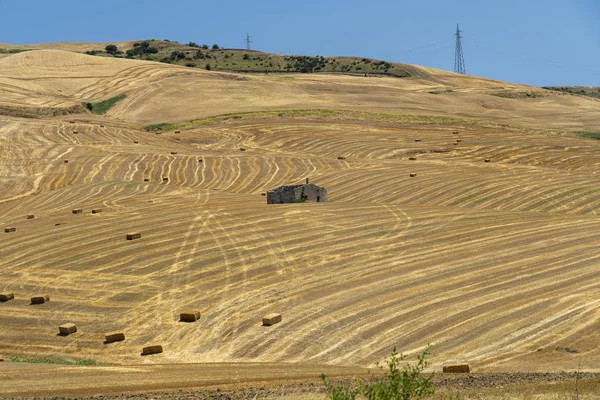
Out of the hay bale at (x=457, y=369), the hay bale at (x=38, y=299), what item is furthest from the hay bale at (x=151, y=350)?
the hay bale at (x=457, y=369)

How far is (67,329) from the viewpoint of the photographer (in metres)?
27.5

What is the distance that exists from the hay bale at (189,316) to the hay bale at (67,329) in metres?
3.79

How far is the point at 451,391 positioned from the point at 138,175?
163 ft

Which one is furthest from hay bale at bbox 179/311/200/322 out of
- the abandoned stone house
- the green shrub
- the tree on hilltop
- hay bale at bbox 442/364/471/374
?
the tree on hilltop

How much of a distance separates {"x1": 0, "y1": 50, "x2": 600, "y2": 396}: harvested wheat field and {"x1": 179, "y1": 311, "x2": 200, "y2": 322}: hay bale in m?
0.26

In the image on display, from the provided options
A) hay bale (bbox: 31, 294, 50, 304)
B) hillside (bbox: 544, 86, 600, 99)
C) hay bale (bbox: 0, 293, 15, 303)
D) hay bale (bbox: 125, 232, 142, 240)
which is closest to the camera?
hay bale (bbox: 31, 294, 50, 304)

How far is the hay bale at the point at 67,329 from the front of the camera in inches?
A: 1082

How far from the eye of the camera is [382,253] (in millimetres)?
35031

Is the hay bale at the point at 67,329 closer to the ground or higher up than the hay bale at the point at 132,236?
closer to the ground

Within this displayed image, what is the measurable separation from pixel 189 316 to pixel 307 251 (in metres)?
8.55

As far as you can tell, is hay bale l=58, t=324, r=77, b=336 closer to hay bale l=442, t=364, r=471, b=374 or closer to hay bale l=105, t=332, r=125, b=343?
hay bale l=105, t=332, r=125, b=343

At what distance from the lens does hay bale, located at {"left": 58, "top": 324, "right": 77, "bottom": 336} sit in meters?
27.5

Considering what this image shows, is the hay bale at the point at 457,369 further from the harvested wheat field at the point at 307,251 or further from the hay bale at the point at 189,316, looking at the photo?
the hay bale at the point at 189,316

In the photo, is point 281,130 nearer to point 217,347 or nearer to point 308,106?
point 308,106
